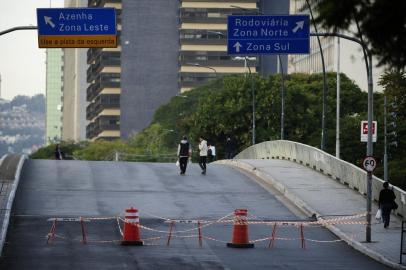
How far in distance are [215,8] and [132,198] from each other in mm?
139926

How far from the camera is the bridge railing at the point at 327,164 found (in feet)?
122

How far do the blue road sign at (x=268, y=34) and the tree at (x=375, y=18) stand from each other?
23.8 metres

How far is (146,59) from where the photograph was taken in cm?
18362

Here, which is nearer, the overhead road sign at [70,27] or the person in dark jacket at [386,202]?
the person in dark jacket at [386,202]

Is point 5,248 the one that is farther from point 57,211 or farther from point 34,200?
→ point 34,200

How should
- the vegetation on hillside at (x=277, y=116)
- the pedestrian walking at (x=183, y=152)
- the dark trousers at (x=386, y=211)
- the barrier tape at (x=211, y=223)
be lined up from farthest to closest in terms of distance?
the vegetation on hillside at (x=277, y=116) < the pedestrian walking at (x=183, y=152) < the dark trousers at (x=386, y=211) < the barrier tape at (x=211, y=223)

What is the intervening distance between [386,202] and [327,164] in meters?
13.4

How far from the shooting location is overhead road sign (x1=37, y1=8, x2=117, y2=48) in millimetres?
42469

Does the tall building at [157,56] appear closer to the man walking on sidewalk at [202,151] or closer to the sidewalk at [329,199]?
the sidewalk at [329,199]

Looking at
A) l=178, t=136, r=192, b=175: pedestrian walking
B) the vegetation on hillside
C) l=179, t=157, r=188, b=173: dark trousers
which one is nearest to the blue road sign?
l=178, t=136, r=192, b=175: pedestrian walking

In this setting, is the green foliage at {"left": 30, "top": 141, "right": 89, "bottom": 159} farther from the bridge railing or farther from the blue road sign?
the blue road sign

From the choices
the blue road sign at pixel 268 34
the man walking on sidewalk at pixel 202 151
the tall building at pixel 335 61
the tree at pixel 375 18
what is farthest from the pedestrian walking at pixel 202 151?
the tall building at pixel 335 61

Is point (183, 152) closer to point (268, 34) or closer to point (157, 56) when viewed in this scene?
point (268, 34)

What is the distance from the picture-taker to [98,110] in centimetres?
19762
